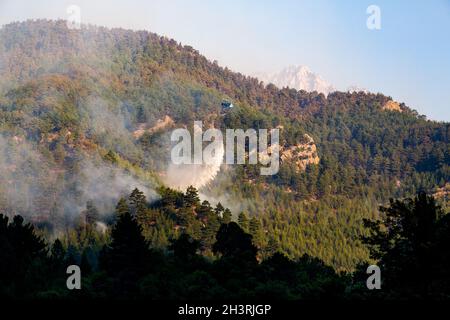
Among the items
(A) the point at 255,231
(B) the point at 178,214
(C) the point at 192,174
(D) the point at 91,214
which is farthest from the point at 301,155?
(A) the point at 255,231

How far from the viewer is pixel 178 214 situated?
11444 cm

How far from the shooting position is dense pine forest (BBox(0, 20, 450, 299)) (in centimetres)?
5041

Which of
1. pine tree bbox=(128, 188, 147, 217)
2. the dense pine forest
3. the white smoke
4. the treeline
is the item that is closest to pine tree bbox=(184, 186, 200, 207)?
the dense pine forest

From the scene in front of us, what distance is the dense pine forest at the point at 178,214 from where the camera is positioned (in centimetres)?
5041

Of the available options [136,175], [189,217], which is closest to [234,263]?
[189,217]

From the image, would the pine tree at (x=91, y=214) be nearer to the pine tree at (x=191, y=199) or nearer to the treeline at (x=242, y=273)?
the pine tree at (x=191, y=199)

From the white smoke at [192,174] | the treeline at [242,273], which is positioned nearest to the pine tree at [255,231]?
the treeline at [242,273]

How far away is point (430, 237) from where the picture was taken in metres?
49.1

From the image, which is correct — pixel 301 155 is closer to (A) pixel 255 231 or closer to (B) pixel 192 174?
(B) pixel 192 174

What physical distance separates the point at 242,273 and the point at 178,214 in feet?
196

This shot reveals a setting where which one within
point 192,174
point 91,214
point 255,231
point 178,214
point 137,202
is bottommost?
point 255,231

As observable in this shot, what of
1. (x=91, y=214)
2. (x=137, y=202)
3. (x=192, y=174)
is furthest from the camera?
(x=192, y=174)

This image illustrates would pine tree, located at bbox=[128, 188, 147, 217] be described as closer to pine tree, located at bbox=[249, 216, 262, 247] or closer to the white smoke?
pine tree, located at bbox=[249, 216, 262, 247]

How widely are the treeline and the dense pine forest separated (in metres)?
0.11
